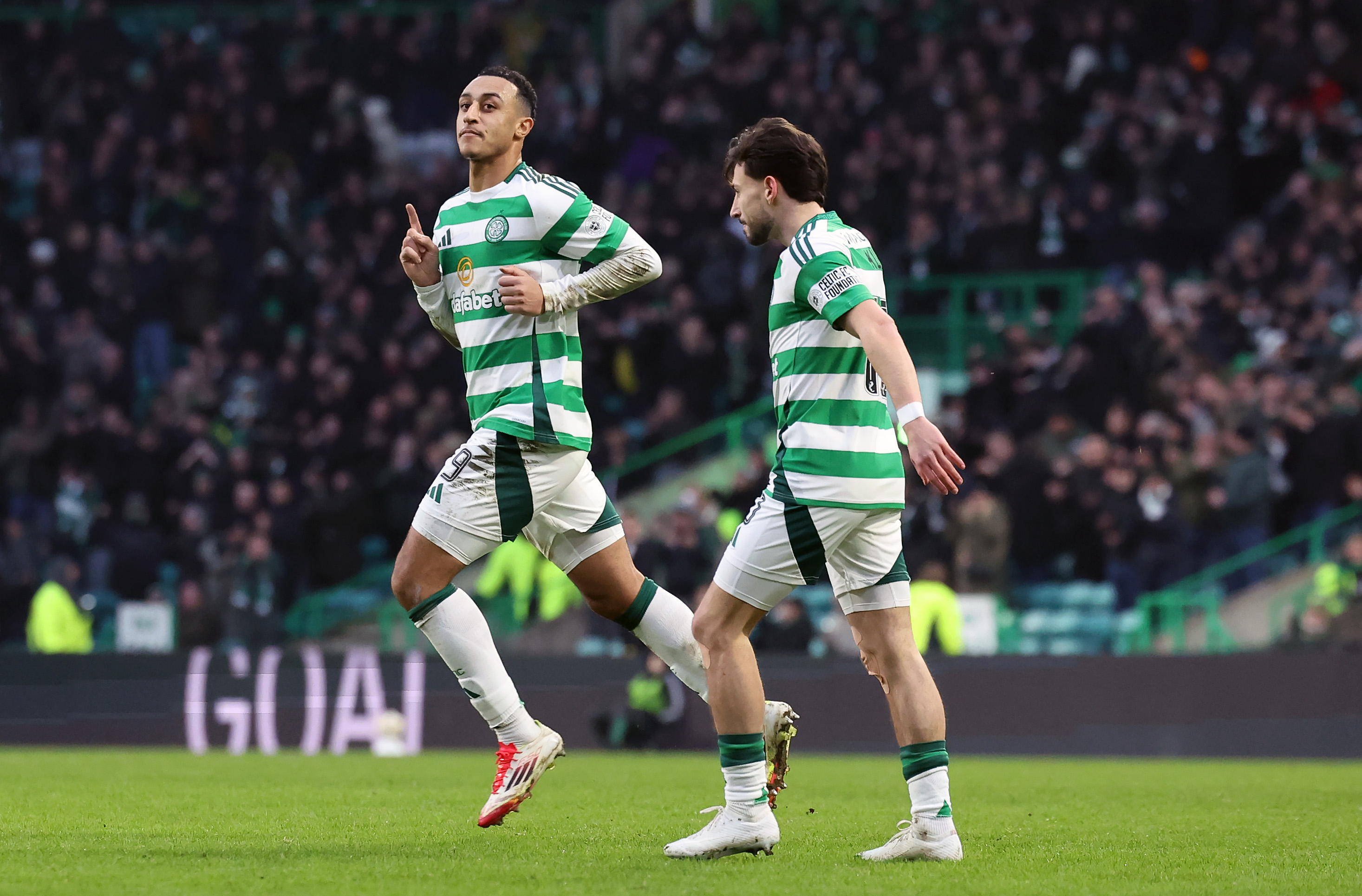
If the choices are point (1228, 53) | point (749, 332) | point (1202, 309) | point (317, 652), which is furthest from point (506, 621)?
point (1228, 53)

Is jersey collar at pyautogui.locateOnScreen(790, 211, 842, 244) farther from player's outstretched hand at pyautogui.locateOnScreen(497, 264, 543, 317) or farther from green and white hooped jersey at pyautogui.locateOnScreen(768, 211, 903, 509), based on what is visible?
player's outstretched hand at pyautogui.locateOnScreen(497, 264, 543, 317)

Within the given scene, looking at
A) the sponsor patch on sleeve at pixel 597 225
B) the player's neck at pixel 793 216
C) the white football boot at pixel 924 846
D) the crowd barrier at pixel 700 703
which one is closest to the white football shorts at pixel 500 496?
the sponsor patch on sleeve at pixel 597 225

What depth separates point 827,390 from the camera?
545cm

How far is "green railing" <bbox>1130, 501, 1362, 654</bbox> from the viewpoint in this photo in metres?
14.6

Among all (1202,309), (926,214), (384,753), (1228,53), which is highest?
(1228,53)

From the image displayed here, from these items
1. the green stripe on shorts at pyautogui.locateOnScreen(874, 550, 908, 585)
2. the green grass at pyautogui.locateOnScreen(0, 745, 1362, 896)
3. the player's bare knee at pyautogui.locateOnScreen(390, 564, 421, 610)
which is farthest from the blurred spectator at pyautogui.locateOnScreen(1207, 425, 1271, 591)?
the player's bare knee at pyautogui.locateOnScreen(390, 564, 421, 610)

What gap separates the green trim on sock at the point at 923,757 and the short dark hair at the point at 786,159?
170cm

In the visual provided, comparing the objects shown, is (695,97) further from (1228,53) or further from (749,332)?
(1228,53)

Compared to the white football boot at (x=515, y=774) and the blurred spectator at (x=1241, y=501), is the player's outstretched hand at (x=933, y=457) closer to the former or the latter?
the white football boot at (x=515, y=774)

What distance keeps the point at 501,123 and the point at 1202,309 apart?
12173 millimetres

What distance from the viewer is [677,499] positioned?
18.5 m

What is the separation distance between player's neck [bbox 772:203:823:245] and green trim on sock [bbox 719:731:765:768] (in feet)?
4.98

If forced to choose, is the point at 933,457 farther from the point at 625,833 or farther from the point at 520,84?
the point at 520,84

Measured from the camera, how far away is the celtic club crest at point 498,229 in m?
6.32
